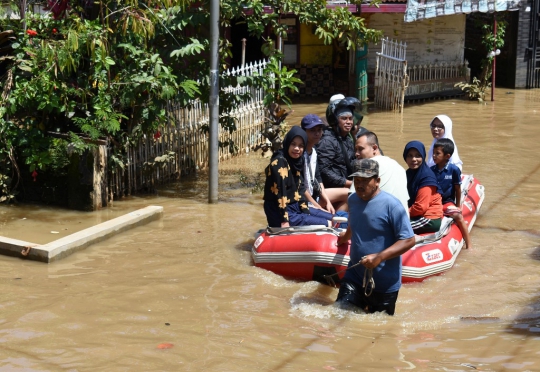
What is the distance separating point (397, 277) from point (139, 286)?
8.21 feet

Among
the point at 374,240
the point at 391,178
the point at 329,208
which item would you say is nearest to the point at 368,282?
the point at 374,240

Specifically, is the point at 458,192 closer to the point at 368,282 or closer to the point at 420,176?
the point at 420,176

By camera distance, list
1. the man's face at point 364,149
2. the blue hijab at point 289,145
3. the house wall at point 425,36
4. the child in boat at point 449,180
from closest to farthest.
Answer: the man's face at point 364,149 < the blue hijab at point 289,145 < the child in boat at point 449,180 < the house wall at point 425,36

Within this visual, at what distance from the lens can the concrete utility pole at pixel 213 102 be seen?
1034 centimetres

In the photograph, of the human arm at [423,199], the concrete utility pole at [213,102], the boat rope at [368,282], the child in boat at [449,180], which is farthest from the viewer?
the concrete utility pole at [213,102]

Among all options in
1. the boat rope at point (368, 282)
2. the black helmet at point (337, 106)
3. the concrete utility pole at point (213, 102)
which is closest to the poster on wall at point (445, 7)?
the concrete utility pole at point (213, 102)

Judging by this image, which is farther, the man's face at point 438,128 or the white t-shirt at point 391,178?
the man's face at point 438,128

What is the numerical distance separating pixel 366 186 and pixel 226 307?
1.84 meters

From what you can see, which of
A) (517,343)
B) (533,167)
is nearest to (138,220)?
(517,343)

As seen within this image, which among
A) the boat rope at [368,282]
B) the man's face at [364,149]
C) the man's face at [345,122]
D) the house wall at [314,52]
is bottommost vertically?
the boat rope at [368,282]

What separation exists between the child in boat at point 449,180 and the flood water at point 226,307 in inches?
16.3

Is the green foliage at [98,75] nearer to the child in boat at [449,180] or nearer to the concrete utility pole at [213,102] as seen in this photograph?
the concrete utility pole at [213,102]

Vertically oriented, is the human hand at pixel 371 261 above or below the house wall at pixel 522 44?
below

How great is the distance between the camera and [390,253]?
607 cm
